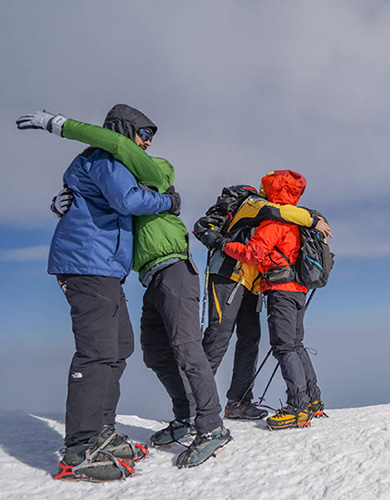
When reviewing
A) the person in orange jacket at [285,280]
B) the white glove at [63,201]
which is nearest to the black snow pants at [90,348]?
the white glove at [63,201]

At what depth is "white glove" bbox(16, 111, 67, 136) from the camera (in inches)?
135

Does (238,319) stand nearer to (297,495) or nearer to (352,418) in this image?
(352,418)

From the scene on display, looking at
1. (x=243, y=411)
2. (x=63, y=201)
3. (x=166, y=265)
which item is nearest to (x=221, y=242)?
(x=166, y=265)

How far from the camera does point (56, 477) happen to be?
3.32 metres

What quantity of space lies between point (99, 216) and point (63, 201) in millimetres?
350

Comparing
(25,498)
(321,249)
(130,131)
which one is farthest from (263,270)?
(25,498)

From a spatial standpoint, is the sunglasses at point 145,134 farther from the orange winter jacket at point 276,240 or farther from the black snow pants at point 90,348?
the orange winter jacket at point 276,240

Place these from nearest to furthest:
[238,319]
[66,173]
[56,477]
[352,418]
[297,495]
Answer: [297,495] < [56,477] < [66,173] < [352,418] < [238,319]

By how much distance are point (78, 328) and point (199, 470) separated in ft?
5.01

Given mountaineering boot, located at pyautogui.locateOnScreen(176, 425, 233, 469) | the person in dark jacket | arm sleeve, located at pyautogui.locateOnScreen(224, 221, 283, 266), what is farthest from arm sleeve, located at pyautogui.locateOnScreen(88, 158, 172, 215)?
mountaineering boot, located at pyautogui.locateOnScreen(176, 425, 233, 469)

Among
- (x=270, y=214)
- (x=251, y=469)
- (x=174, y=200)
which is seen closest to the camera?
(x=251, y=469)

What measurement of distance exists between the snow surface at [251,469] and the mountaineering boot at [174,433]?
95mm

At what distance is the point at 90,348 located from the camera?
11.3ft

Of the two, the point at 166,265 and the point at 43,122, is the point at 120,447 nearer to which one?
the point at 166,265
